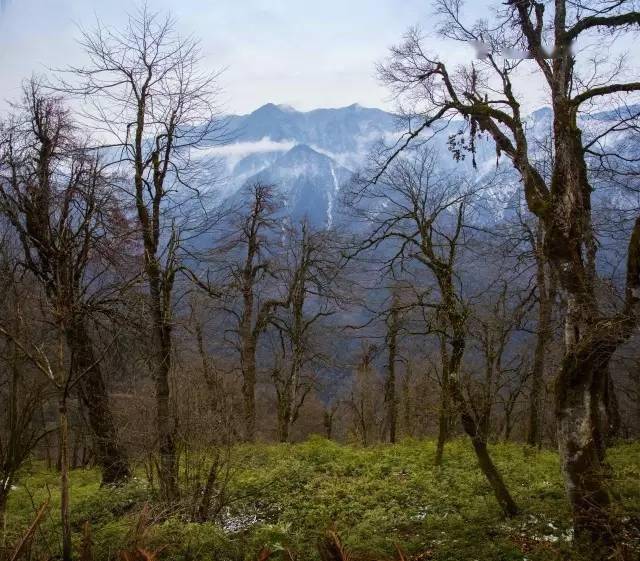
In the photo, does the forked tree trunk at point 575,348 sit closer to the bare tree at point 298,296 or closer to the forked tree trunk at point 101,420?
the forked tree trunk at point 101,420

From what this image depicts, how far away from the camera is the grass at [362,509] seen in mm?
6500

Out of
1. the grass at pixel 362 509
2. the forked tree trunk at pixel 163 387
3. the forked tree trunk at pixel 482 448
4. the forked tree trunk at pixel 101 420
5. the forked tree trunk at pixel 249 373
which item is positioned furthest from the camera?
the forked tree trunk at pixel 249 373

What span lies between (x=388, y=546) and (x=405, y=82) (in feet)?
22.6

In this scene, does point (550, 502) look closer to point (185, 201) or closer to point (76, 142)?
point (185, 201)

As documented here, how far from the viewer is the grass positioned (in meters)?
6.50

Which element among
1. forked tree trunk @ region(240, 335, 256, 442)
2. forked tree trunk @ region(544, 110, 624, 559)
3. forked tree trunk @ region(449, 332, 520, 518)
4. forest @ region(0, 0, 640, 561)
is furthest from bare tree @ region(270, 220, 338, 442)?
forked tree trunk @ region(544, 110, 624, 559)

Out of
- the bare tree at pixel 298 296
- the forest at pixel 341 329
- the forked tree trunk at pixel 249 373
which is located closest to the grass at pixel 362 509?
the forest at pixel 341 329

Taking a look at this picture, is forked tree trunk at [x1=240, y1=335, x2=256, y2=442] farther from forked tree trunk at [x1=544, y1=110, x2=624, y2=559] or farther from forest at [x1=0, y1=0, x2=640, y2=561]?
forked tree trunk at [x1=544, y1=110, x2=624, y2=559]

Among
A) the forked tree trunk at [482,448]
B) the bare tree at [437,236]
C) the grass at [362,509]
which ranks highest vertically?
the bare tree at [437,236]

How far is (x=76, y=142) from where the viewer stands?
37.3ft

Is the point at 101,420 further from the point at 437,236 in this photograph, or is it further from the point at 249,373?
the point at 437,236

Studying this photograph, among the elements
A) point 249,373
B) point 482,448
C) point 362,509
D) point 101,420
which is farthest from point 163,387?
point 249,373

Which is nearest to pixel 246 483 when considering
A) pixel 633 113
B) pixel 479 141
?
pixel 479 141

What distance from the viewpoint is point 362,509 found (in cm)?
930
